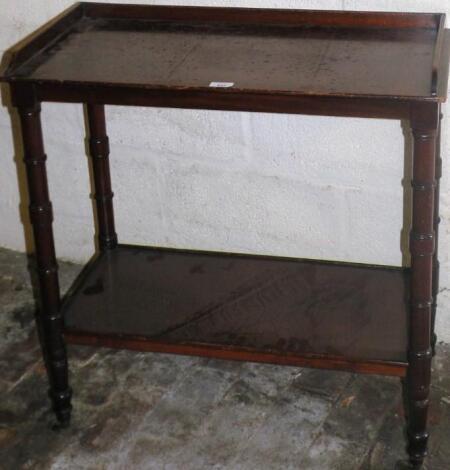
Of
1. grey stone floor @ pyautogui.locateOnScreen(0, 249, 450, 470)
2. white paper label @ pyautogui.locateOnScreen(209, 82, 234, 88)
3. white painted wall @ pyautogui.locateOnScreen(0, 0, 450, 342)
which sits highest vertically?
white paper label @ pyautogui.locateOnScreen(209, 82, 234, 88)

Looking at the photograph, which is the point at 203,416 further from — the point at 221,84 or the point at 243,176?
the point at 221,84

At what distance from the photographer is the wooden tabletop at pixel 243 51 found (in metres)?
1.98

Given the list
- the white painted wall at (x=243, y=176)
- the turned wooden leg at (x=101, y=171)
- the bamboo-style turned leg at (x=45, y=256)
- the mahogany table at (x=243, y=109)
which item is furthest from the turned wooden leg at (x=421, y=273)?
the turned wooden leg at (x=101, y=171)

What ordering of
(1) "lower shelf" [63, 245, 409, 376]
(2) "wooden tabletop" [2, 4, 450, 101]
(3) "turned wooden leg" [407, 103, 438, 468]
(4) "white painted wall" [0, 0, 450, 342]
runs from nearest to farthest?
(3) "turned wooden leg" [407, 103, 438, 468] < (2) "wooden tabletop" [2, 4, 450, 101] < (1) "lower shelf" [63, 245, 409, 376] < (4) "white painted wall" [0, 0, 450, 342]

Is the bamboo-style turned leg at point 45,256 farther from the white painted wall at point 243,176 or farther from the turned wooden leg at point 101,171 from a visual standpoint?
the white painted wall at point 243,176

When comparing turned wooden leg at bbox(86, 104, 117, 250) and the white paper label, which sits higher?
the white paper label

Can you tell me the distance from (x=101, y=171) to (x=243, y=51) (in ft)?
2.33

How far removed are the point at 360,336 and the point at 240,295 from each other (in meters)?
0.39

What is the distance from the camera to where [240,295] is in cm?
254

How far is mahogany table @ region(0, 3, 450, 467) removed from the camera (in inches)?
77.6

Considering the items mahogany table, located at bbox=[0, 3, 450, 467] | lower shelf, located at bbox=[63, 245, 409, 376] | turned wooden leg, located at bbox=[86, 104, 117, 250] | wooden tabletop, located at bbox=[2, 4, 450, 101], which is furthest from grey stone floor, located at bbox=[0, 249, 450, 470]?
wooden tabletop, located at bbox=[2, 4, 450, 101]

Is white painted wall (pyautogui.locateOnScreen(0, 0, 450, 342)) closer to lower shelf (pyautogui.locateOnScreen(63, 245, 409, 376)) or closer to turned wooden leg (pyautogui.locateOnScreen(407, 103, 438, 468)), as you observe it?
lower shelf (pyautogui.locateOnScreen(63, 245, 409, 376))

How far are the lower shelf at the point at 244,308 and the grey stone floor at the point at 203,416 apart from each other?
269mm

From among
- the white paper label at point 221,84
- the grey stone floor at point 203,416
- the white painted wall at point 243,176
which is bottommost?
the grey stone floor at point 203,416
